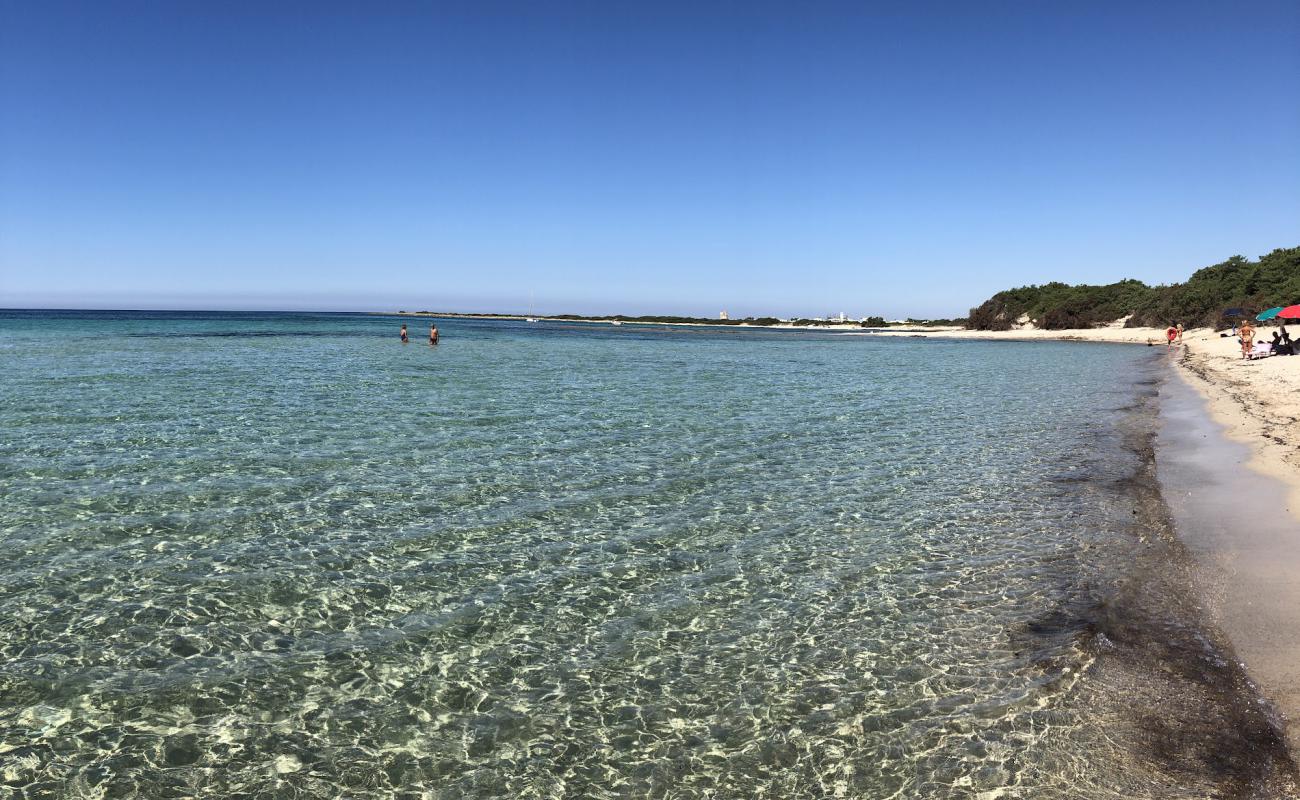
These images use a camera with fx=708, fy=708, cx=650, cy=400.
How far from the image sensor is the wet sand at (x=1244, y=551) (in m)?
6.62

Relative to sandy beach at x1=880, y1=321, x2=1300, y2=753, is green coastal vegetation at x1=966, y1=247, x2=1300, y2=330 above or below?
above

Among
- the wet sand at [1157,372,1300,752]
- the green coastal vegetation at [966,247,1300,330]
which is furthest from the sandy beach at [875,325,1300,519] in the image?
the green coastal vegetation at [966,247,1300,330]

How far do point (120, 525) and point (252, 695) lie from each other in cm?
586

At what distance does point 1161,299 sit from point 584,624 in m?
122

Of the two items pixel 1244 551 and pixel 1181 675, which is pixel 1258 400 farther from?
pixel 1181 675

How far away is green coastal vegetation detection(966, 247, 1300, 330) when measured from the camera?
244ft

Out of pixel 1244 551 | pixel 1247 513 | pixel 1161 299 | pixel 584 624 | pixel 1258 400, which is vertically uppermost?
pixel 1161 299

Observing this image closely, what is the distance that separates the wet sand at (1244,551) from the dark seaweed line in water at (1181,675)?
0.16 metres

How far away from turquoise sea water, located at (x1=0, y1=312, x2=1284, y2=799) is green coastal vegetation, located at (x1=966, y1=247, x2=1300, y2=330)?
61.4 m

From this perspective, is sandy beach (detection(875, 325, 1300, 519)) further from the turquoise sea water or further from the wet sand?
the turquoise sea water

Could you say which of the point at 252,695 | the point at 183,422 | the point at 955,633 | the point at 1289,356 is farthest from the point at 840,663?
the point at 1289,356

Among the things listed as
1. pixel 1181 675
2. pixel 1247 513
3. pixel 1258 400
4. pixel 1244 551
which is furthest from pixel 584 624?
pixel 1258 400

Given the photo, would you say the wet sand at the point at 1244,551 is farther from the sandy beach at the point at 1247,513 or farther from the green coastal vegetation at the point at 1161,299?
the green coastal vegetation at the point at 1161,299

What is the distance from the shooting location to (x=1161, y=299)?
102 m
